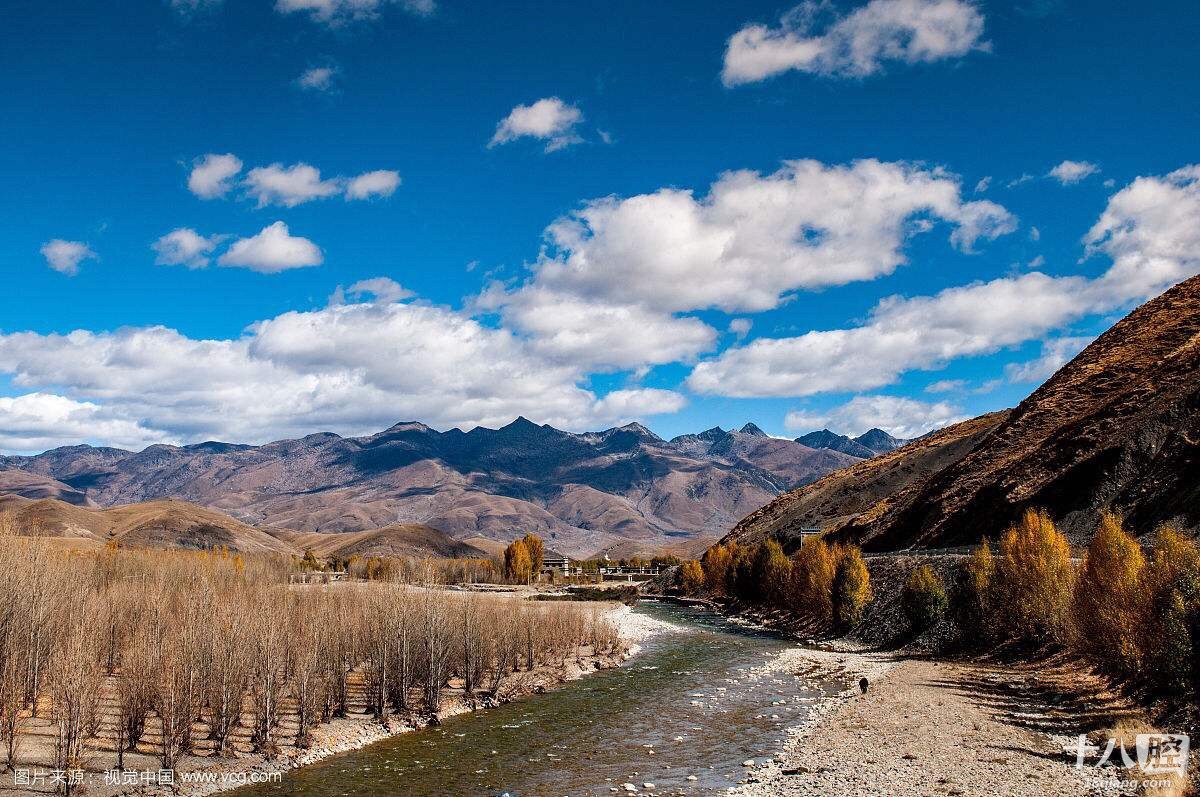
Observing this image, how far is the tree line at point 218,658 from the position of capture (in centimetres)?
2483

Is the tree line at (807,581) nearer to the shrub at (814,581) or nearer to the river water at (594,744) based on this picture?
the shrub at (814,581)

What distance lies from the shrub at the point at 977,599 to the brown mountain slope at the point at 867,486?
7038 cm

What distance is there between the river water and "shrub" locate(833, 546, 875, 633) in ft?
64.9

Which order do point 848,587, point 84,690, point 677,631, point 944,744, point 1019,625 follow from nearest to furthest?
point 84,690
point 944,744
point 1019,625
point 848,587
point 677,631

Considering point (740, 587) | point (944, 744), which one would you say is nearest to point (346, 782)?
point (944, 744)

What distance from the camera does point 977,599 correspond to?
48.2 m

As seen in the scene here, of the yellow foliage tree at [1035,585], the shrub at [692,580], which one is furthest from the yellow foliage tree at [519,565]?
the yellow foliage tree at [1035,585]

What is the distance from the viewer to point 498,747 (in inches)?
1157

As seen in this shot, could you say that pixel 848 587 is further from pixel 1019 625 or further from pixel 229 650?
pixel 229 650

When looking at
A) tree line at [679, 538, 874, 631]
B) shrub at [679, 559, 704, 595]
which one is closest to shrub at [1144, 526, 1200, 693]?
tree line at [679, 538, 874, 631]

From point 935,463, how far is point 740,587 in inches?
2417

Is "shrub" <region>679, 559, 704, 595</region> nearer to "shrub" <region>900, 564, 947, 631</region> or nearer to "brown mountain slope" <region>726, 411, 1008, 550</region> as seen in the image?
"brown mountain slope" <region>726, 411, 1008, 550</region>

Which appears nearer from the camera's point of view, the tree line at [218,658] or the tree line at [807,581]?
the tree line at [218,658]

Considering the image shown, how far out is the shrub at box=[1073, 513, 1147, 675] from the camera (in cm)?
3017
